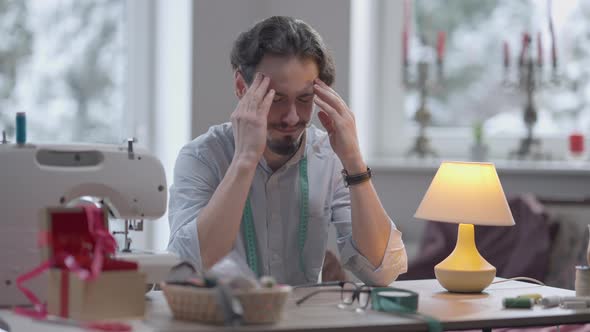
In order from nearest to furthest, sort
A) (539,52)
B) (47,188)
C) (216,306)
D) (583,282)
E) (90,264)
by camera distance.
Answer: (216,306) < (90,264) < (47,188) < (583,282) < (539,52)

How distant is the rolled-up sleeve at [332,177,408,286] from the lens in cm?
226

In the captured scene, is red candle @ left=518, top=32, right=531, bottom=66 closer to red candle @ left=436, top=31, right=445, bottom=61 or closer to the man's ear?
red candle @ left=436, top=31, right=445, bottom=61

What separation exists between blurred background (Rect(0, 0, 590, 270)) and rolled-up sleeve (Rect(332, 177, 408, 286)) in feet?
4.82

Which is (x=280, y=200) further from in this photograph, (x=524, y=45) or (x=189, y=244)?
(x=524, y=45)

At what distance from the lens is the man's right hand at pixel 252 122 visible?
2.19 m

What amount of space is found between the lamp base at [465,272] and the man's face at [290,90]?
460 millimetres

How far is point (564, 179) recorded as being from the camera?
3.82 meters

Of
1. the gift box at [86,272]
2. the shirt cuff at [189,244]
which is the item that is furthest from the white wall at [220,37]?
the gift box at [86,272]

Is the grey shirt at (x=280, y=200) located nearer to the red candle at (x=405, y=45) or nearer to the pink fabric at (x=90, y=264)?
the pink fabric at (x=90, y=264)

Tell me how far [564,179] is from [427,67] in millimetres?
762

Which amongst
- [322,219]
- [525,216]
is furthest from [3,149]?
[525,216]

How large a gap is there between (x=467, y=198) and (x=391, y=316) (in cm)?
50

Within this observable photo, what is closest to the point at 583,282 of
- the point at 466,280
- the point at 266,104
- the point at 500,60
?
the point at 466,280

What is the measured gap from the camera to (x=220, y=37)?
3863mm
